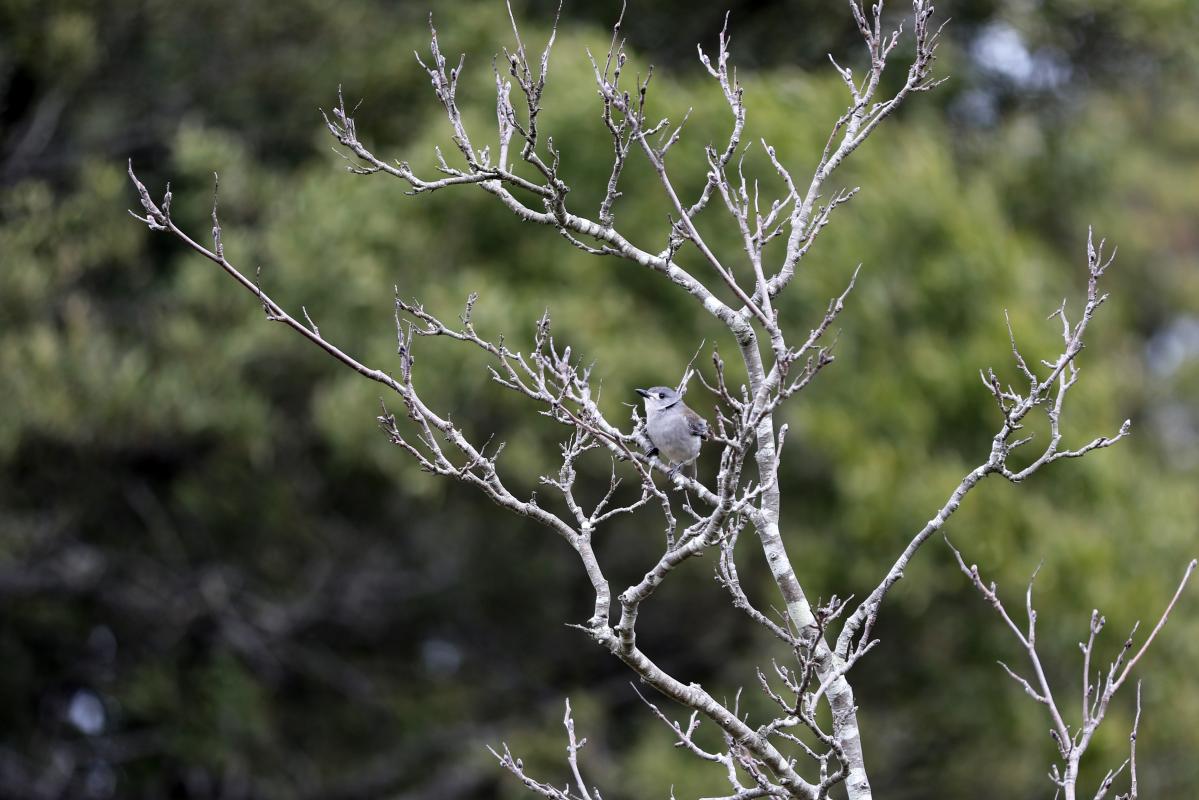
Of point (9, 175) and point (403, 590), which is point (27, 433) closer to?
point (9, 175)

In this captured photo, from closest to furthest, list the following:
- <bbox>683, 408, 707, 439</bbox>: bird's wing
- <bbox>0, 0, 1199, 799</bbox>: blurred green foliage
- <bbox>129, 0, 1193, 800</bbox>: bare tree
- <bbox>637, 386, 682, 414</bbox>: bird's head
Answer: <bbox>129, 0, 1193, 800</bbox>: bare tree → <bbox>683, 408, 707, 439</bbox>: bird's wing → <bbox>637, 386, 682, 414</bbox>: bird's head → <bbox>0, 0, 1199, 799</bbox>: blurred green foliage

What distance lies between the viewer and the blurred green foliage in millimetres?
10094

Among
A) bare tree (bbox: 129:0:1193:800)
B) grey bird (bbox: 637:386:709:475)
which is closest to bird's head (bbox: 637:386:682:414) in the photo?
grey bird (bbox: 637:386:709:475)

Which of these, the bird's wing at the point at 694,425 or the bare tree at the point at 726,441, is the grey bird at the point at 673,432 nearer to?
the bird's wing at the point at 694,425

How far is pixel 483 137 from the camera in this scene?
33.9 feet

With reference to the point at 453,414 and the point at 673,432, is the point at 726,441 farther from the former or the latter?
the point at 453,414

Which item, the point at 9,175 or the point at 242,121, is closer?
the point at 9,175

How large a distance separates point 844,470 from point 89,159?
6.45m

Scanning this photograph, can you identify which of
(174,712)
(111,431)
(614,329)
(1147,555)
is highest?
(1147,555)

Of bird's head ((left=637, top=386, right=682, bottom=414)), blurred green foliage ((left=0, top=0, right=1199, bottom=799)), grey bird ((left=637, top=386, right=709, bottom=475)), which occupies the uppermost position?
blurred green foliage ((left=0, top=0, right=1199, bottom=799))

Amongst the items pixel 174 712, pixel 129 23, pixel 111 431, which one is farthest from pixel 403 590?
pixel 129 23

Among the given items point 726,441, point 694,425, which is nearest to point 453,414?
point 694,425

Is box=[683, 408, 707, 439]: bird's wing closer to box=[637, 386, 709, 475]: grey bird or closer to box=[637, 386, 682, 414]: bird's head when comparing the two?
box=[637, 386, 709, 475]: grey bird

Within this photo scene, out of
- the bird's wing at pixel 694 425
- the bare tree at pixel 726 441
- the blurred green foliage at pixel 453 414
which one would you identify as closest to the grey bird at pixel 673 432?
the bird's wing at pixel 694 425
